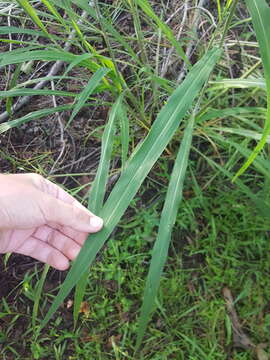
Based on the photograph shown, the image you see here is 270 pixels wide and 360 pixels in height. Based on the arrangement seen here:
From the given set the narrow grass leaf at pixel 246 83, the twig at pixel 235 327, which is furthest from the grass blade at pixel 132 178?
the twig at pixel 235 327

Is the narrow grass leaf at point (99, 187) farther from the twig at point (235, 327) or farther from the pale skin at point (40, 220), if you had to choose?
the twig at point (235, 327)

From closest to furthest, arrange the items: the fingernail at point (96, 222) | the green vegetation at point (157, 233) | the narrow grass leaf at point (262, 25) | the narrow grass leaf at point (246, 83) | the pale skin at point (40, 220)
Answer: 1. the narrow grass leaf at point (262, 25)
2. the fingernail at point (96, 222)
3. the pale skin at point (40, 220)
4. the narrow grass leaf at point (246, 83)
5. the green vegetation at point (157, 233)

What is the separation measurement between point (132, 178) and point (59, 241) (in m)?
0.47

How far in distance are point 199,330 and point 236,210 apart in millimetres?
382

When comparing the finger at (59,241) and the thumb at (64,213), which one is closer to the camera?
the thumb at (64,213)

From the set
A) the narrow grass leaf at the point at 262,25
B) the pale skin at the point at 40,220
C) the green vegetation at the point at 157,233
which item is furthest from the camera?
the green vegetation at the point at 157,233

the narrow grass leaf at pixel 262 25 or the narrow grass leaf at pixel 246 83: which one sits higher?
the narrow grass leaf at pixel 262 25

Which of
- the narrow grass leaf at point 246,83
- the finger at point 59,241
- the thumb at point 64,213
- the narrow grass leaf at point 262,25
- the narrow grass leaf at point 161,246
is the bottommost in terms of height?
the finger at point 59,241

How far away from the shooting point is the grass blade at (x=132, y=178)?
660 millimetres

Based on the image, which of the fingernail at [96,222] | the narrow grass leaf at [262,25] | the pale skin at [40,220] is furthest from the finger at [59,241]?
the narrow grass leaf at [262,25]

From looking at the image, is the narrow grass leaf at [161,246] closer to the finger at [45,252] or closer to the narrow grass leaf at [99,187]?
the narrow grass leaf at [99,187]

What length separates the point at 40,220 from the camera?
34.6 inches

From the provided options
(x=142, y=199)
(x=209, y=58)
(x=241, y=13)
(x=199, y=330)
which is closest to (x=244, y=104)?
(x=241, y=13)

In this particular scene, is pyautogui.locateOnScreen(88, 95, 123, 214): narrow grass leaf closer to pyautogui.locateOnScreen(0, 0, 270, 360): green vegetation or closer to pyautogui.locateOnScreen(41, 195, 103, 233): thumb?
pyautogui.locateOnScreen(41, 195, 103, 233): thumb
